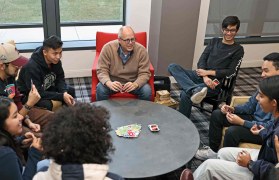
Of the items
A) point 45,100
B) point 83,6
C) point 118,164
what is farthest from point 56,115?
point 83,6

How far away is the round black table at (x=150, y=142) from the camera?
2.26 meters

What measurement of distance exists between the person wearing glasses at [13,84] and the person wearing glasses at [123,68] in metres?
0.79

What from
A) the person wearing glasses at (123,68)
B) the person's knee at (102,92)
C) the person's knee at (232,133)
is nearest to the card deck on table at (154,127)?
the person's knee at (232,133)

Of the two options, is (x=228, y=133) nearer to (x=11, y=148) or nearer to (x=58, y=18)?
(x=11, y=148)

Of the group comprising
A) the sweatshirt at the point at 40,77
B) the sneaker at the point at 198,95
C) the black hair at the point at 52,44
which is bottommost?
the sneaker at the point at 198,95

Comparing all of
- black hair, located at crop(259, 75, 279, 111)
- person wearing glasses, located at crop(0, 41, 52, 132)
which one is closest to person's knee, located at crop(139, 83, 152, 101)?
person wearing glasses, located at crop(0, 41, 52, 132)

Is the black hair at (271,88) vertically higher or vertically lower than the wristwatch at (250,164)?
higher

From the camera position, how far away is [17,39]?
4.71 meters

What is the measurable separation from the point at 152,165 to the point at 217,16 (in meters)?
3.28

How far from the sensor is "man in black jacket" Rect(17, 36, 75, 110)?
298 centimetres

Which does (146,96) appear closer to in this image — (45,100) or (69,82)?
(45,100)

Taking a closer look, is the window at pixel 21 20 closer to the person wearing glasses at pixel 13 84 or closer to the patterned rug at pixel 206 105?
the patterned rug at pixel 206 105

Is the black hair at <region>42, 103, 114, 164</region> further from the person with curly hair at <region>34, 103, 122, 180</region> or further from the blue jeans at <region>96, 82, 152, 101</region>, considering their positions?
the blue jeans at <region>96, 82, 152, 101</region>

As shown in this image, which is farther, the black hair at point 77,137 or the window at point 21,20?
the window at point 21,20
